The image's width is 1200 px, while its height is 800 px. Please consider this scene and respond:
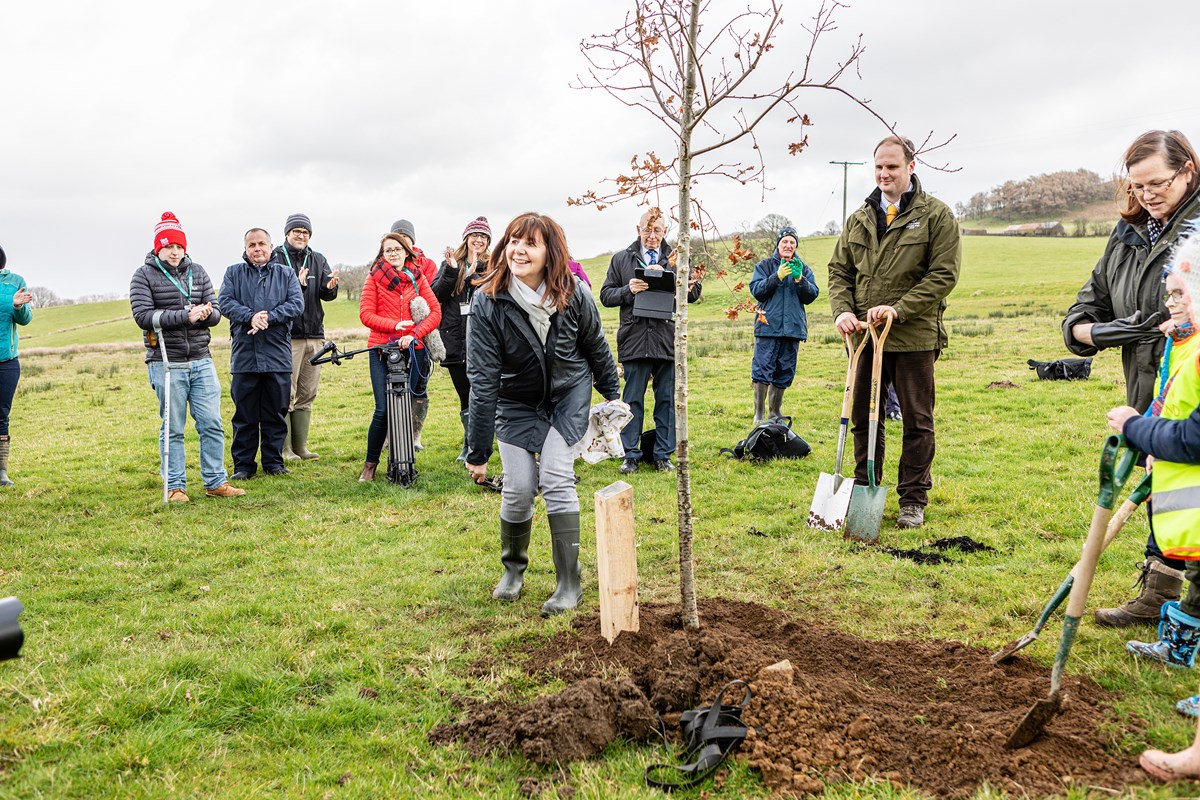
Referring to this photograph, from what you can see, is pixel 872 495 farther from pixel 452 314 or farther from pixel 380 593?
pixel 452 314

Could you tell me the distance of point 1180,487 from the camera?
3189mm

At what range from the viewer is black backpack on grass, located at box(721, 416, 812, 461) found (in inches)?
370

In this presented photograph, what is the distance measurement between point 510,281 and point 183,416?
16.0ft

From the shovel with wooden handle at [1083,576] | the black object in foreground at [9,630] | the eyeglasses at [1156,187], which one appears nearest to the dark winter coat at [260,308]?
the black object in foreground at [9,630]

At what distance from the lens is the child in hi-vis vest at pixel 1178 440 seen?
3.01 m

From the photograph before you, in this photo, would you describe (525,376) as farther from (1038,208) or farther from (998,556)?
(1038,208)

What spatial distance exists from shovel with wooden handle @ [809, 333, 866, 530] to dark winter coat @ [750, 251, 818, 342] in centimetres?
383

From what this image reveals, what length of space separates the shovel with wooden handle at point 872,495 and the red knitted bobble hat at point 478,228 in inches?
179

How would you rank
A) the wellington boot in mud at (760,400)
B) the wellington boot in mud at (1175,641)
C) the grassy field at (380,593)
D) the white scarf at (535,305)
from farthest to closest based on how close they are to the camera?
the wellington boot in mud at (760,400)
the white scarf at (535,305)
the wellington boot in mud at (1175,641)
the grassy field at (380,593)

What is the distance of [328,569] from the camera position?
616 centimetres

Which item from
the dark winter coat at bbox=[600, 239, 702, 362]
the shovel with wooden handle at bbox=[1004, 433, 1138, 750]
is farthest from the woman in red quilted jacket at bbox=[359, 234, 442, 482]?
the shovel with wooden handle at bbox=[1004, 433, 1138, 750]

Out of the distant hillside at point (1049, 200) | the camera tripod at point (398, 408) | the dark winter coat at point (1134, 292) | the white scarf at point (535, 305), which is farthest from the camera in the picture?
the distant hillside at point (1049, 200)

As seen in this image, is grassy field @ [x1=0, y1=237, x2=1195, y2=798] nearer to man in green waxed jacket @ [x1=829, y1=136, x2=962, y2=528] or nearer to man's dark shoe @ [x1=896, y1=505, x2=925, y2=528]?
man's dark shoe @ [x1=896, y1=505, x2=925, y2=528]

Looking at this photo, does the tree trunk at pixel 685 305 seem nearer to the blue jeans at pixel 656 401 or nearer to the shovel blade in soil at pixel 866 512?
the shovel blade in soil at pixel 866 512
